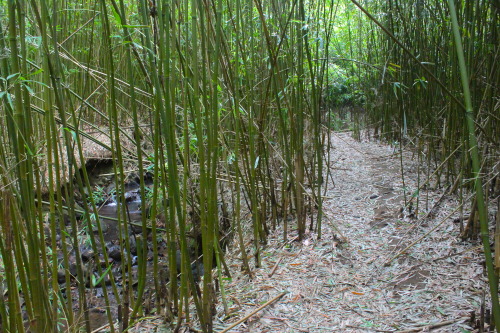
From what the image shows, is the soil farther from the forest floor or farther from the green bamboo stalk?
the green bamboo stalk

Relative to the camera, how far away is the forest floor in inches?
47.7

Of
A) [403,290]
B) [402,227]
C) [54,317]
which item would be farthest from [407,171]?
[54,317]

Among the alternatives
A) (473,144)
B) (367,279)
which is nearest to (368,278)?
(367,279)

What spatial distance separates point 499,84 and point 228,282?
A: 1.21m

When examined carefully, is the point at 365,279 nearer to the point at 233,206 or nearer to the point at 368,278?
the point at 368,278

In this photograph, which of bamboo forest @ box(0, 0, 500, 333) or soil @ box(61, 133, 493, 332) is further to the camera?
soil @ box(61, 133, 493, 332)

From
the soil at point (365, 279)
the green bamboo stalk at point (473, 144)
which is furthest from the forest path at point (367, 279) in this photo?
the green bamboo stalk at point (473, 144)

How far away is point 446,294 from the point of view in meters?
1.27

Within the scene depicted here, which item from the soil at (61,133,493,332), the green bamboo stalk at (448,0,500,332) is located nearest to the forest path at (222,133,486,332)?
the soil at (61,133,493,332)

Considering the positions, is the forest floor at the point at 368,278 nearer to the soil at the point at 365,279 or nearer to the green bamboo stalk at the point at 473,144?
the soil at the point at 365,279

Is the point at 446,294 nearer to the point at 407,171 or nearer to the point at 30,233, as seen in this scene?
the point at 30,233

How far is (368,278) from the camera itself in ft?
4.79

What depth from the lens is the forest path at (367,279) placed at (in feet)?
3.98

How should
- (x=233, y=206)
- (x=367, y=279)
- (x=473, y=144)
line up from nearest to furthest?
(x=473, y=144) < (x=367, y=279) < (x=233, y=206)
